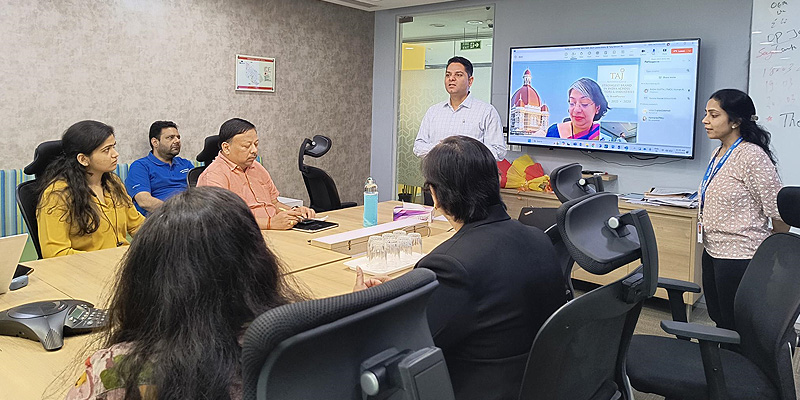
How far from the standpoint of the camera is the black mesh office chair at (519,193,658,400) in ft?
4.48

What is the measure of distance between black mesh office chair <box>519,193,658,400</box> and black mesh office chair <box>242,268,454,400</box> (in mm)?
510

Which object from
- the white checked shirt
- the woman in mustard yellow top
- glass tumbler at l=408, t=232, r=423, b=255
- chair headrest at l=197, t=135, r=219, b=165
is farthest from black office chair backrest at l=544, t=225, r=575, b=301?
chair headrest at l=197, t=135, r=219, b=165

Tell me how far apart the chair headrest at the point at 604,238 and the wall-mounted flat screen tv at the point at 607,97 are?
3384 mm

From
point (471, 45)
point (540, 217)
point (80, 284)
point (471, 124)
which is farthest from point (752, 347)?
point (471, 45)

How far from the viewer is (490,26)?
5.82 meters

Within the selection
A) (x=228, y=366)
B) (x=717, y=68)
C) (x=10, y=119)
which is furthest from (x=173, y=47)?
(x=228, y=366)

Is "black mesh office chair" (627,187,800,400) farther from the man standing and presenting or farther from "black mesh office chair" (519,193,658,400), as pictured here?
the man standing and presenting

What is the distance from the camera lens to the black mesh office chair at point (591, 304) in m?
1.36

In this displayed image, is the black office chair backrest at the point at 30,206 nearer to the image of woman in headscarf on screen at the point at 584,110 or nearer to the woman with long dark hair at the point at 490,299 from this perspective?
the woman with long dark hair at the point at 490,299

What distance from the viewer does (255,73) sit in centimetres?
553

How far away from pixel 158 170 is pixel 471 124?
2.35 meters

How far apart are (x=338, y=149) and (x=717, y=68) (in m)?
3.58

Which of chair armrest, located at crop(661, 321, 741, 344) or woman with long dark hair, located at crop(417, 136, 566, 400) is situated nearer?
woman with long dark hair, located at crop(417, 136, 566, 400)

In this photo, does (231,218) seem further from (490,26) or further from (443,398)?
(490,26)
